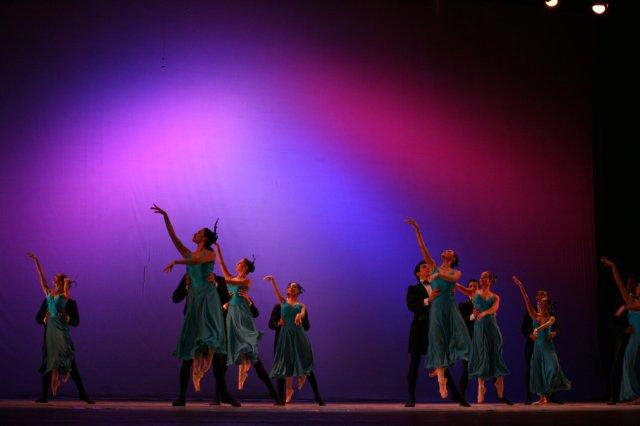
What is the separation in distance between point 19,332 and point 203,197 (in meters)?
2.56

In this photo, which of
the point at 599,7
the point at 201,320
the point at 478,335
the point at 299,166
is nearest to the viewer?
the point at 201,320

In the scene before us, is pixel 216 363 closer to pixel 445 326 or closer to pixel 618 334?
pixel 445 326

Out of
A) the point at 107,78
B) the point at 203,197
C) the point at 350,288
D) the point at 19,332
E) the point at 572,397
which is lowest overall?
the point at 572,397

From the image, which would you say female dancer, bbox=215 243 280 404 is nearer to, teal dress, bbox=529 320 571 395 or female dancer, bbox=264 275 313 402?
female dancer, bbox=264 275 313 402

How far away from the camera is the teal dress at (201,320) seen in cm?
736

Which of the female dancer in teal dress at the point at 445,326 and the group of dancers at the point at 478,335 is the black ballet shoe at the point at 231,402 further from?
the female dancer in teal dress at the point at 445,326

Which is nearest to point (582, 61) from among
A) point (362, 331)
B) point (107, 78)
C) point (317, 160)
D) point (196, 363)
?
point (317, 160)

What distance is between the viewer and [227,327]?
8617mm

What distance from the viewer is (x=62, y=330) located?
8656mm

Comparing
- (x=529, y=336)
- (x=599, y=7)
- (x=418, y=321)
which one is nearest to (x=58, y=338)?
(x=418, y=321)

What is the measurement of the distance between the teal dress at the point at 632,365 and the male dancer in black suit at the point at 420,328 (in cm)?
248

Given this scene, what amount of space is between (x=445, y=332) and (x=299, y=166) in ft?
10.1

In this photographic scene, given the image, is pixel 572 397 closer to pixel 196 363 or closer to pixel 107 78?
pixel 196 363

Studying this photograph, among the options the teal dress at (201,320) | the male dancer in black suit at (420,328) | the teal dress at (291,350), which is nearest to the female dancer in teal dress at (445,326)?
the male dancer in black suit at (420,328)
